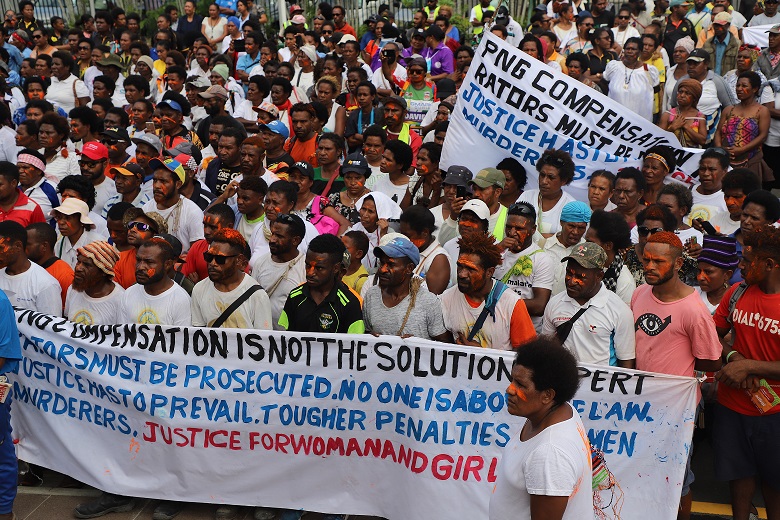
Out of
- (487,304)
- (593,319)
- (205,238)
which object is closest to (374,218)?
(205,238)

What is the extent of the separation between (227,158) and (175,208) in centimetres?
116

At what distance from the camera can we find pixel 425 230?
270 inches

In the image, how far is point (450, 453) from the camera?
18.6 ft

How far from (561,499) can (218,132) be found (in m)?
7.09

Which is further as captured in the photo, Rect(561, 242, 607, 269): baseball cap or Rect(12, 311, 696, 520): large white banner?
Rect(561, 242, 607, 269): baseball cap

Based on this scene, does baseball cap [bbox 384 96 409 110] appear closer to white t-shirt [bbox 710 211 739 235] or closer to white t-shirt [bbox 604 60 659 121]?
white t-shirt [bbox 604 60 659 121]

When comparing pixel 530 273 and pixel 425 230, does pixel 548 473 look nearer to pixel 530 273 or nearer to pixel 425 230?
pixel 530 273

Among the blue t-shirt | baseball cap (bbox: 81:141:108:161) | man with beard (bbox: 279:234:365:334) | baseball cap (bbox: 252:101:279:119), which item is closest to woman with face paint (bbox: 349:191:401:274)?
man with beard (bbox: 279:234:365:334)

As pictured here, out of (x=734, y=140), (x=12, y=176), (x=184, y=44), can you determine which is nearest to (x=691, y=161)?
(x=734, y=140)

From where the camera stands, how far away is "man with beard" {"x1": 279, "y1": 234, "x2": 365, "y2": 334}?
234 inches

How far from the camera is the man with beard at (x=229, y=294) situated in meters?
6.15

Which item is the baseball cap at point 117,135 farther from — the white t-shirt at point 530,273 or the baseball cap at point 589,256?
the baseball cap at point 589,256

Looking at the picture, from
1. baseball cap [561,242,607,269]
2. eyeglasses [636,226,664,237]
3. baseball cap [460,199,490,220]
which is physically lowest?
eyeglasses [636,226,664,237]

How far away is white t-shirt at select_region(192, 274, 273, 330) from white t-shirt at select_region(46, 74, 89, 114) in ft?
27.8
